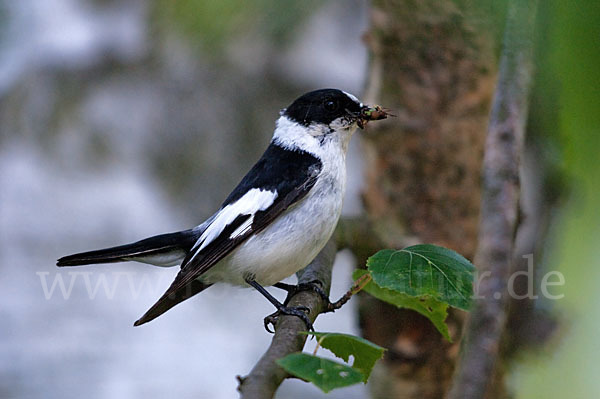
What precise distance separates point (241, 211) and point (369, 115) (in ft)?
1.23

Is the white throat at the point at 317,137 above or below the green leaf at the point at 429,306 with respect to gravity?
above

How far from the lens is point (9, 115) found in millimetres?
3717

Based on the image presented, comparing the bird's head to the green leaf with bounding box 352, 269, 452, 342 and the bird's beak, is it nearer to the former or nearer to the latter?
the bird's beak

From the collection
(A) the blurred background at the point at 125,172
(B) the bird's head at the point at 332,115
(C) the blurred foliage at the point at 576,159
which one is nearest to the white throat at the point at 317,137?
(B) the bird's head at the point at 332,115

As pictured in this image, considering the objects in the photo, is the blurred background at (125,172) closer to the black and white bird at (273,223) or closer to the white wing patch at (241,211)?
the black and white bird at (273,223)

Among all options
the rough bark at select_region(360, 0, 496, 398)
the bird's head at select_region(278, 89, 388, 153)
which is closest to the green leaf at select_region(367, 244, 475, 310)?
the bird's head at select_region(278, 89, 388, 153)

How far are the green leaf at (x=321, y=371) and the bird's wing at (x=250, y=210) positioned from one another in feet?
2.34

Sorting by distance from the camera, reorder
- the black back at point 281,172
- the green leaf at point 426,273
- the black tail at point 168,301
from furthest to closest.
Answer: the black back at point 281,172 → the black tail at point 168,301 → the green leaf at point 426,273

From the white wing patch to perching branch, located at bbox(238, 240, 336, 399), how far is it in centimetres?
18

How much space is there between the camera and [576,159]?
0.94ft

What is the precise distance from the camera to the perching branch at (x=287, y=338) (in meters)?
0.69

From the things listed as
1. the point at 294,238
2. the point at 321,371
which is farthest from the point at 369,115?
the point at 321,371

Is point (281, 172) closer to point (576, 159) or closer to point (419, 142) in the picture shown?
point (419, 142)

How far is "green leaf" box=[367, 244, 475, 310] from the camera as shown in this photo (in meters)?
0.80
